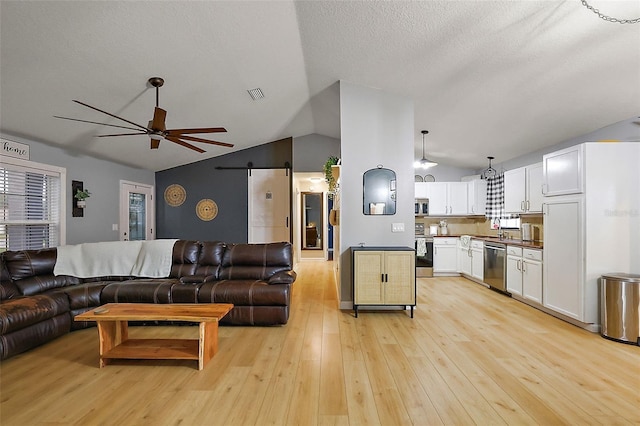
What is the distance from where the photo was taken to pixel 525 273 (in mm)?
4559

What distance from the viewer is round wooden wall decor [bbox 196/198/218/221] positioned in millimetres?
7703

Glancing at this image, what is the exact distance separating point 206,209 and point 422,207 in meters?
4.88

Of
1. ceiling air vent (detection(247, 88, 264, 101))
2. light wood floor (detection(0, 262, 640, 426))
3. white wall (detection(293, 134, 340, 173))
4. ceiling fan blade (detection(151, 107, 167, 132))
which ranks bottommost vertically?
light wood floor (detection(0, 262, 640, 426))

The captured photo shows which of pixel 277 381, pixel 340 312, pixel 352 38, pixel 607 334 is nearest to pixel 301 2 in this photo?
pixel 352 38

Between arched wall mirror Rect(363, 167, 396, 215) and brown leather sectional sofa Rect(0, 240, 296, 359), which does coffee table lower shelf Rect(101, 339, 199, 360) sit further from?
arched wall mirror Rect(363, 167, 396, 215)

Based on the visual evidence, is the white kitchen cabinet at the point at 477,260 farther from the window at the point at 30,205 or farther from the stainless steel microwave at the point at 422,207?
the window at the point at 30,205

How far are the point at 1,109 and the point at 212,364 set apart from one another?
150 inches

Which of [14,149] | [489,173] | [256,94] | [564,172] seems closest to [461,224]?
[489,173]

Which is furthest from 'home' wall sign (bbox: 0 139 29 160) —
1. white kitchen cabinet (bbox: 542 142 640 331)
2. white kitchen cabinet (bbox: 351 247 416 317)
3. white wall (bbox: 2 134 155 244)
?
white kitchen cabinet (bbox: 542 142 640 331)

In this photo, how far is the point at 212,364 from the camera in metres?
2.76

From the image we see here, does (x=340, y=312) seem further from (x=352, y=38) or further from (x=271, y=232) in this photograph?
(x=271, y=232)

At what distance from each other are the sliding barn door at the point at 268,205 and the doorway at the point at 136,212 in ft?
7.36

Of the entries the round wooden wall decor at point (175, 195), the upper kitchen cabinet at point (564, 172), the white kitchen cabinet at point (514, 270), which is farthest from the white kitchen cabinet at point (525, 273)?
the round wooden wall decor at point (175, 195)

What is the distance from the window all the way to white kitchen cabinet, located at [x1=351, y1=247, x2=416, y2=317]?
4527 mm
